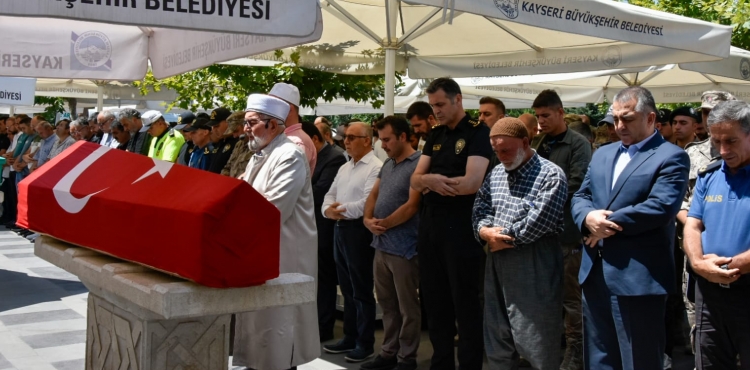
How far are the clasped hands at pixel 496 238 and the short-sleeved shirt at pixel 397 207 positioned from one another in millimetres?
1159

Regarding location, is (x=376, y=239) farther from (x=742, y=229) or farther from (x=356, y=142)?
(x=742, y=229)

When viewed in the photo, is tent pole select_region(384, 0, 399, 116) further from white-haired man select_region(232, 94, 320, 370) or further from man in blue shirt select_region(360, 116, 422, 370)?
white-haired man select_region(232, 94, 320, 370)

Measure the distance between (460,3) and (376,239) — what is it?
7.14ft

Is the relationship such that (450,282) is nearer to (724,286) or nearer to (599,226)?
(599,226)

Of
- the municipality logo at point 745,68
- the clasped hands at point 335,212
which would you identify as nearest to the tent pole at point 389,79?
the clasped hands at point 335,212

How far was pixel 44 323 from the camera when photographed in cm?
757

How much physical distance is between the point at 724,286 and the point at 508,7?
79.9 inches

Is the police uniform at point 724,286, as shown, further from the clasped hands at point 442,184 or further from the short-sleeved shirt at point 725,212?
the clasped hands at point 442,184

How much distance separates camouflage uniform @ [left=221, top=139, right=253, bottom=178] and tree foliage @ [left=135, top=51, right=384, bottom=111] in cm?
193

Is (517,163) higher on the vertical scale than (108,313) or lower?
higher

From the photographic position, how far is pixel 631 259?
4.36 meters

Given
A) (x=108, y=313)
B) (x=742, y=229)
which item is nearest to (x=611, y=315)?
(x=742, y=229)

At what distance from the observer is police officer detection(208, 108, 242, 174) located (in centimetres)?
749

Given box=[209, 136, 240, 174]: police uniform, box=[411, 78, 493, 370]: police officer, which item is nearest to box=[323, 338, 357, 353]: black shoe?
box=[411, 78, 493, 370]: police officer
